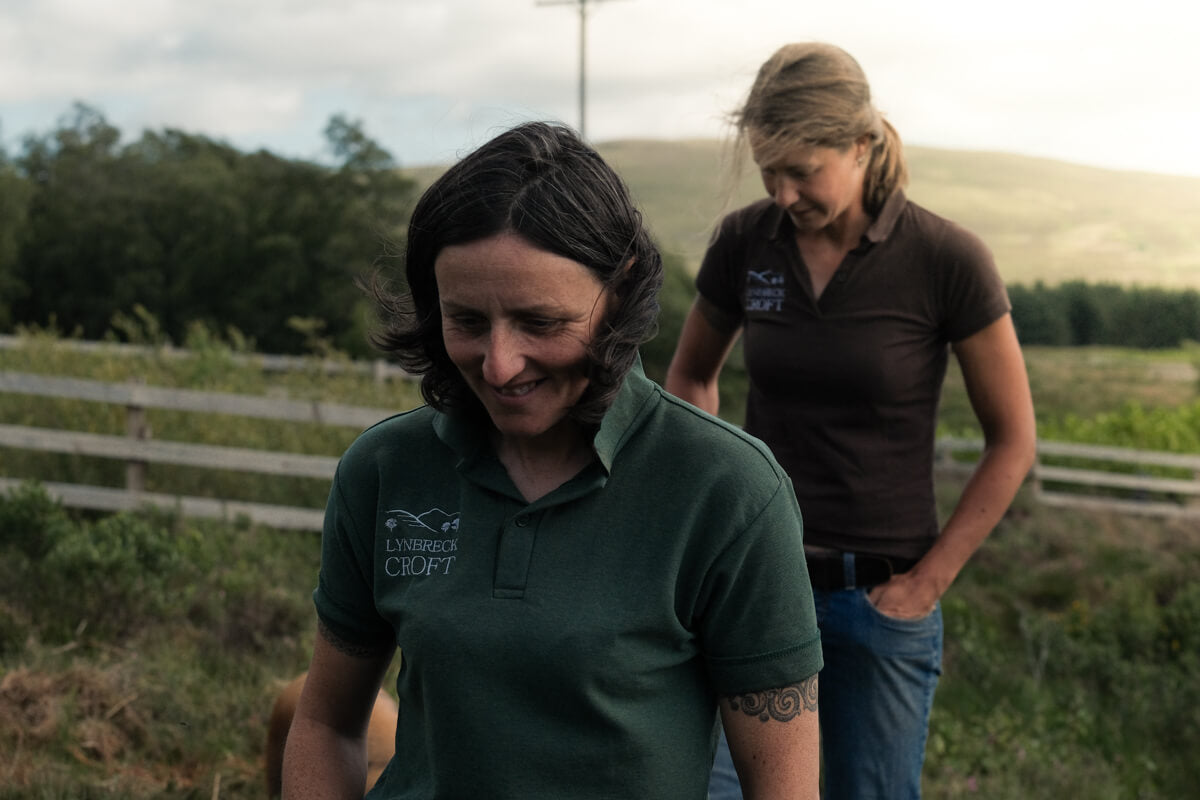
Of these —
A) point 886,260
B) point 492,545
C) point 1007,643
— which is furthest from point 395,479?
point 1007,643

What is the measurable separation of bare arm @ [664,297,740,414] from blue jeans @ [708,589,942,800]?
0.70 m

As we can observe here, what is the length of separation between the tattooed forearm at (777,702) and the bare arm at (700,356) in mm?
1485

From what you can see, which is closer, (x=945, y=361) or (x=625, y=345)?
(x=625, y=345)

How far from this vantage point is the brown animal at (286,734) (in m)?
2.89

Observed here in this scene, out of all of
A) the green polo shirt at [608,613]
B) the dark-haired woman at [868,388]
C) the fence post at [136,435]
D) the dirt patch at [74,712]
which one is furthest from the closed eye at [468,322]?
the fence post at [136,435]

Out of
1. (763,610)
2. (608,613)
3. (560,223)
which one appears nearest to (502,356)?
(560,223)

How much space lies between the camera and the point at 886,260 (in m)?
2.59

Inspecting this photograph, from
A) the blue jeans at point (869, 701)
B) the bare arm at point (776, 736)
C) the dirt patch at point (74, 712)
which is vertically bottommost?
the dirt patch at point (74, 712)

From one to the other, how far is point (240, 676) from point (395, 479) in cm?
354

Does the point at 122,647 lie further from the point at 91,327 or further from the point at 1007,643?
the point at 91,327

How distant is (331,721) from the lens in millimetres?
1819

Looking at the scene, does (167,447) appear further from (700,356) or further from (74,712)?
(700,356)

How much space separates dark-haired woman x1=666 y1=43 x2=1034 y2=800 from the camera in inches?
101

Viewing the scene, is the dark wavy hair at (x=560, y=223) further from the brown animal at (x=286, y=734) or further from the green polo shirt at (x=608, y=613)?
the brown animal at (x=286, y=734)
